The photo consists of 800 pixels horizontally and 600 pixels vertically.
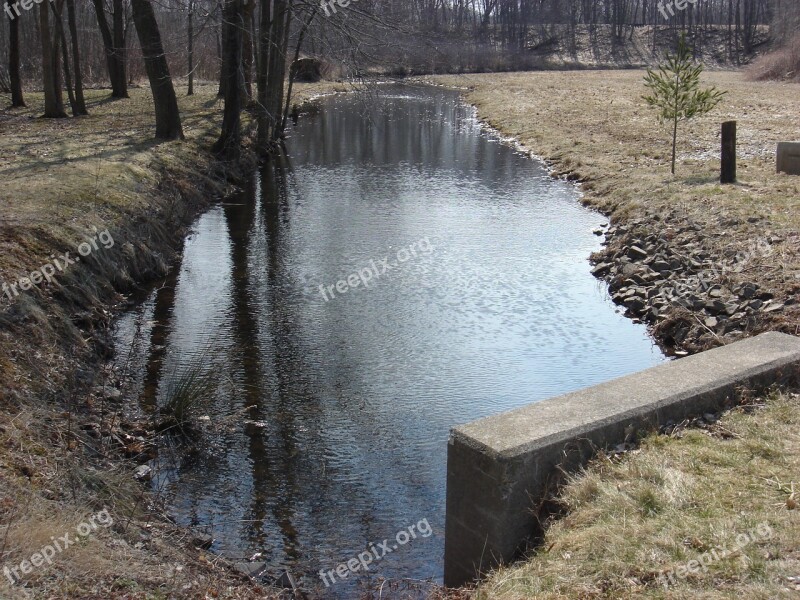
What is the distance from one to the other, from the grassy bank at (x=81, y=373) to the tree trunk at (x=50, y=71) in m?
4.00

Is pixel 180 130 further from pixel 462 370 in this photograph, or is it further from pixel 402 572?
pixel 402 572

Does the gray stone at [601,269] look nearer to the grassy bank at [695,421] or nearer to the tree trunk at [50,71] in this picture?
the grassy bank at [695,421]

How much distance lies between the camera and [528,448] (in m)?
5.35

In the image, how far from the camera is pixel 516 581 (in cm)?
487

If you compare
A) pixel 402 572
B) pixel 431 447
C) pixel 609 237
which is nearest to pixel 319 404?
pixel 431 447

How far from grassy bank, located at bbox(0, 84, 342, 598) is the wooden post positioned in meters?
10.4

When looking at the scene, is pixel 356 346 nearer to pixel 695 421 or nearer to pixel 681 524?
pixel 695 421

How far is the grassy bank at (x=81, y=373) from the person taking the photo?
4938 millimetres

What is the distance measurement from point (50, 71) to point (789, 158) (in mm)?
18502

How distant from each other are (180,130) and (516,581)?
1836cm

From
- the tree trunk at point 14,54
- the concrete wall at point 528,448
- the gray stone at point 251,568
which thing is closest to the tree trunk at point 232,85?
the tree trunk at point 14,54

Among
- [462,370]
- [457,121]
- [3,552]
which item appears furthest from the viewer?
[457,121]

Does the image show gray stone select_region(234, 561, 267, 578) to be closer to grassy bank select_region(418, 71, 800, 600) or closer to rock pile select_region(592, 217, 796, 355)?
grassy bank select_region(418, 71, 800, 600)

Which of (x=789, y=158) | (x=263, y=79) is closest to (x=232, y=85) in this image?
(x=263, y=79)
